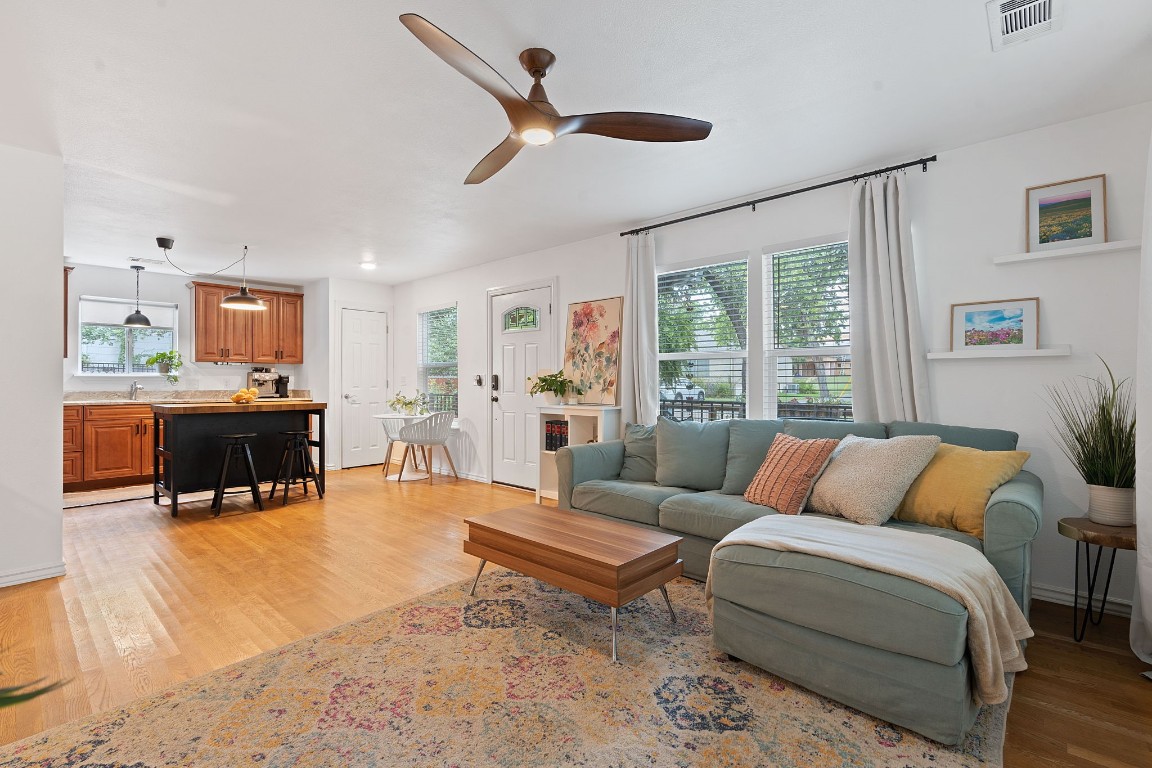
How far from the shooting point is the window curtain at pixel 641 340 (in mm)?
4785

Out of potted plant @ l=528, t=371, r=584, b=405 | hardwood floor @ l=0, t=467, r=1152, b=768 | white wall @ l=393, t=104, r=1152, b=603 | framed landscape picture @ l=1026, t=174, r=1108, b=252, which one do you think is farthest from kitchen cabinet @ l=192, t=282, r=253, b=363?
framed landscape picture @ l=1026, t=174, r=1108, b=252

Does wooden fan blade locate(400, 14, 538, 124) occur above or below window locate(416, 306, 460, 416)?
above

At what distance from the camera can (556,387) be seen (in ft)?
17.6

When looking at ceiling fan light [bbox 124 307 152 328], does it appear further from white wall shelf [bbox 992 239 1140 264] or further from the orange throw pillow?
white wall shelf [bbox 992 239 1140 264]

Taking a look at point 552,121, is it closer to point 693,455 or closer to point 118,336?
point 693,455

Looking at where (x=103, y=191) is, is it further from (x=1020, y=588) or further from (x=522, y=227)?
(x=1020, y=588)

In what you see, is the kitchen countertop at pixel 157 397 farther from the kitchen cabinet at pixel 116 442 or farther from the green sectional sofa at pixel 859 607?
the green sectional sofa at pixel 859 607

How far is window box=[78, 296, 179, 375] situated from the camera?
21.3 ft

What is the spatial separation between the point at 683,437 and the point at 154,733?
302 centimetres

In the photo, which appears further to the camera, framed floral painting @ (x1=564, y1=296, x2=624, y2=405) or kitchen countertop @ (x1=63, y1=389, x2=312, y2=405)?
kitchen countertop @ (x1=63, y1=389, x2=312, y2=405)

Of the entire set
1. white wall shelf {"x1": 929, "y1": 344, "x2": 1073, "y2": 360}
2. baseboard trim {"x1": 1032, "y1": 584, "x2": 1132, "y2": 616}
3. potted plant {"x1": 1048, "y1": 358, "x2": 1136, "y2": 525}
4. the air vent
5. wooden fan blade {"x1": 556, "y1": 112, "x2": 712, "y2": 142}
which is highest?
the air vent

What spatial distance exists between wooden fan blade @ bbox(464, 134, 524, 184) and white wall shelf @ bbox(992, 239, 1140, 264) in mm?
2751

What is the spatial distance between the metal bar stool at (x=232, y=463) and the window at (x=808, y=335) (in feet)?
14.4

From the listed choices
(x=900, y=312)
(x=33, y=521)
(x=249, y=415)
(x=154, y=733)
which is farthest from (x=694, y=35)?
(x=249, y=415)
